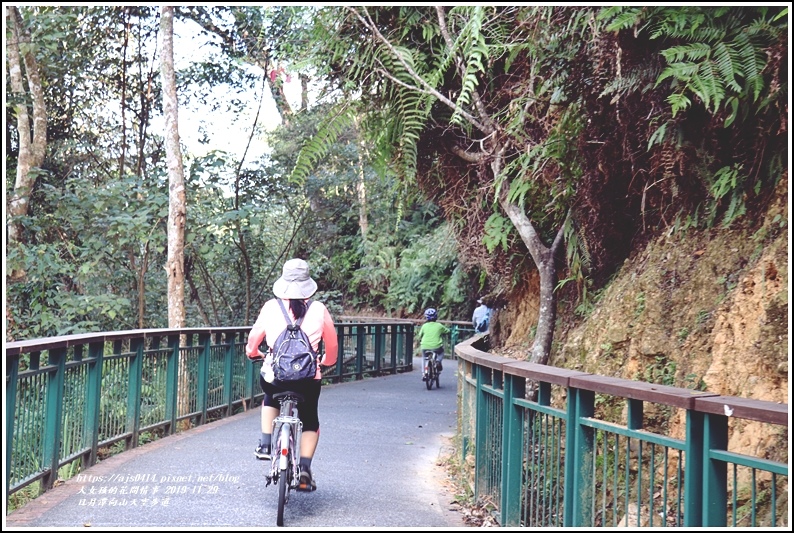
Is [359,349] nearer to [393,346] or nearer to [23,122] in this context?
[393,346]

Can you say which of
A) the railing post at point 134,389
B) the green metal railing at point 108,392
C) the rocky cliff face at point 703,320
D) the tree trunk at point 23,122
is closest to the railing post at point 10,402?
the green metal railing at point 108,392

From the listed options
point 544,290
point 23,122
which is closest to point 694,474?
point 544,290

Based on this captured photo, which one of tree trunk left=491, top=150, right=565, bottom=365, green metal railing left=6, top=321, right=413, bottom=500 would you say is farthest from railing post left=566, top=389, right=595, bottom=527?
tree trunk left=491, top=150, right=565, bottom=365

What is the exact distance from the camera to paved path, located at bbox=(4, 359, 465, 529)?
19.3 feet

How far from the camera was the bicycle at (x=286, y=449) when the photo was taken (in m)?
5.68

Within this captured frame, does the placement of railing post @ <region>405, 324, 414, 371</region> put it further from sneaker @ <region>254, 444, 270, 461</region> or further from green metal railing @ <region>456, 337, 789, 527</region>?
sneaker @ <region>254, 444, 270, 461</region>

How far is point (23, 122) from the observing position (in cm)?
1520

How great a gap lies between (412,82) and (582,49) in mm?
2956

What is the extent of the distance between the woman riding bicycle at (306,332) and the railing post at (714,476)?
136 inches

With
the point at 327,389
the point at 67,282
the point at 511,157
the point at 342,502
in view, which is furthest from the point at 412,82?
the point at 67,282

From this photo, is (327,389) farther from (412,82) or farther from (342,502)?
(342,502)

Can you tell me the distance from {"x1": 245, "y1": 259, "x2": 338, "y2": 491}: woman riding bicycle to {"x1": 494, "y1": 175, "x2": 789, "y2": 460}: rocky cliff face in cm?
269

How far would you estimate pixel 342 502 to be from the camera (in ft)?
21.4

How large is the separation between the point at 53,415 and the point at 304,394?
225 centimetres
